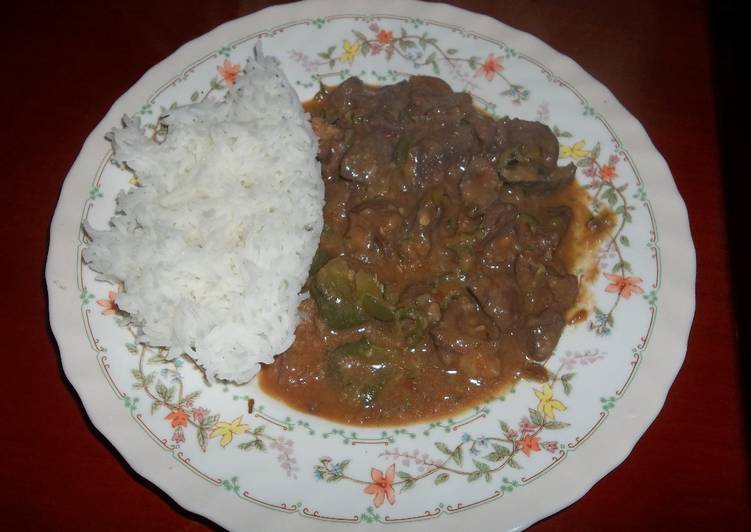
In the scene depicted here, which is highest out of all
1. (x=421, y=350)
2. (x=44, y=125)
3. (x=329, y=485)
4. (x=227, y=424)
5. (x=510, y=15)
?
(x=510, y=15)

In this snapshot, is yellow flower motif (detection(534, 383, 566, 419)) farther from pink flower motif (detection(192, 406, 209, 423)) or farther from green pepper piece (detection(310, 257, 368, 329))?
pink flower motif (detection(192, 406, 209, 423))

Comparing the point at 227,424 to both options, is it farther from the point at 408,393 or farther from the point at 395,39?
the point at 395,39

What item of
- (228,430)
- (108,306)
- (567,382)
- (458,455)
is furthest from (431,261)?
(108,306)

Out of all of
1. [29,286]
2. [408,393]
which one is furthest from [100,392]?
[408,393]

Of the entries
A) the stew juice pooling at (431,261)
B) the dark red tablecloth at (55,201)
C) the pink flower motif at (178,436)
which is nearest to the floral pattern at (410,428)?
the pink flower motif at (178,436)

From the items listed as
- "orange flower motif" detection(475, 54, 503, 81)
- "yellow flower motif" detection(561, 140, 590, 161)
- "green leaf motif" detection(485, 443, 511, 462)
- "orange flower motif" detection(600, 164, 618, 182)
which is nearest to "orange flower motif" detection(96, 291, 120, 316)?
"green leaf motif" detection(485, 443, 511, 462)

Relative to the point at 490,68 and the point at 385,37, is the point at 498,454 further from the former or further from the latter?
the point at 385,37
